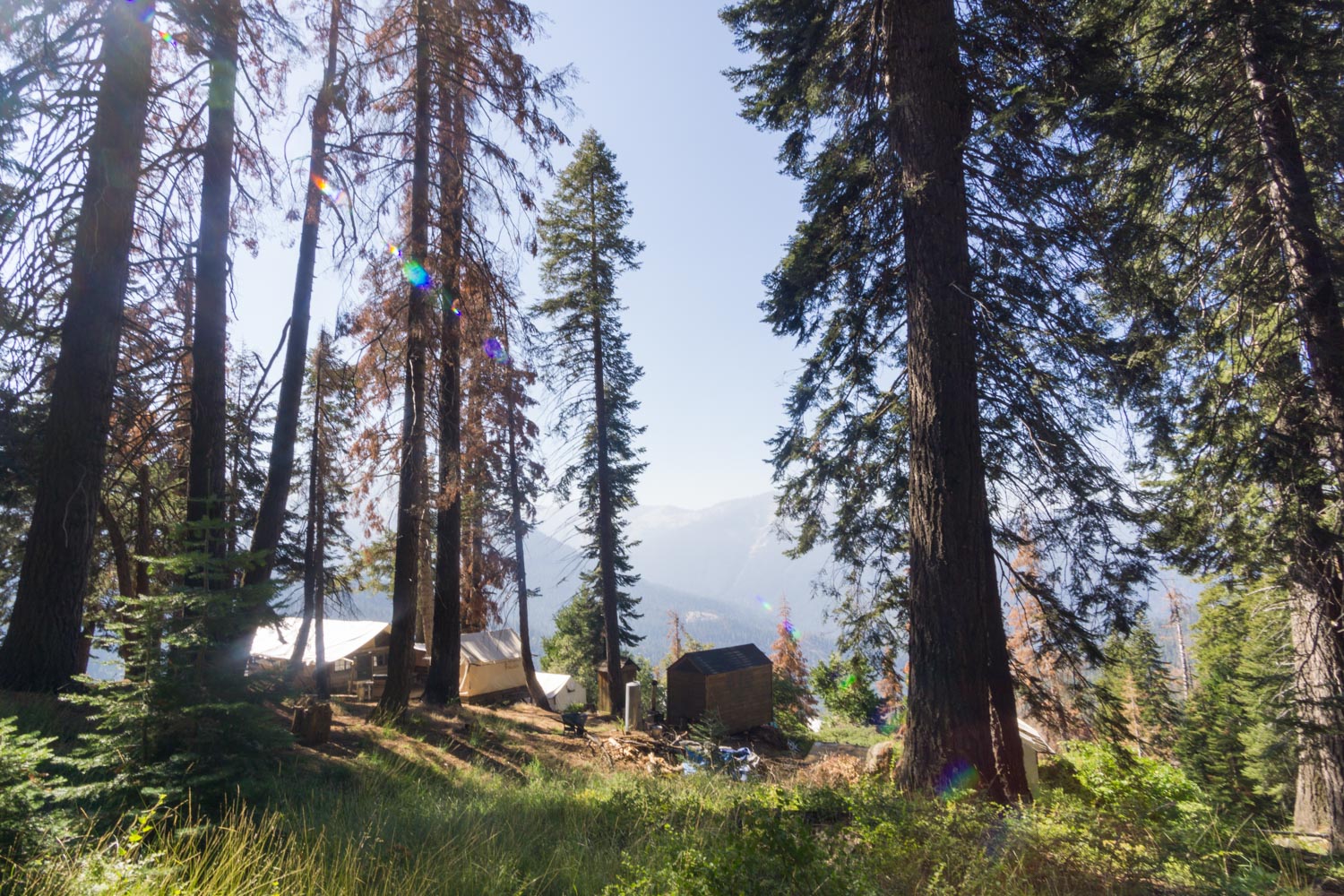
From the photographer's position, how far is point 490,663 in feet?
79.0

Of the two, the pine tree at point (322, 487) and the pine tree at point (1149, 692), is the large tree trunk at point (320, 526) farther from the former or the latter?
the pine tree at point (1149, 692)

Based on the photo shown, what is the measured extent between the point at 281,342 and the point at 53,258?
2424 millimetres

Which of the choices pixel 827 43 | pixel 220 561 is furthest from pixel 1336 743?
pixel 220 561

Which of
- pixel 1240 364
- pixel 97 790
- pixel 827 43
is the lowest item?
pixel 97 790

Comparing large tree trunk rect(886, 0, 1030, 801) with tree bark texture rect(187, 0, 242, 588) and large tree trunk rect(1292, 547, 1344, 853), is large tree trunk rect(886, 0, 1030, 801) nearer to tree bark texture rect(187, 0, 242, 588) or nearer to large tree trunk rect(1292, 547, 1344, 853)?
large tree trunk rect(1292, 547, 1344, 853)

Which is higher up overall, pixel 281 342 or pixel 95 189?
pixel 95 189

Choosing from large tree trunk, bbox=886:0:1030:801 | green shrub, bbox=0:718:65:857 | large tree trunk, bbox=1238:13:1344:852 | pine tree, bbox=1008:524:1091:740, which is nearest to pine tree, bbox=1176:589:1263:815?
large tree trunk, bbox=1238:13:1344:852

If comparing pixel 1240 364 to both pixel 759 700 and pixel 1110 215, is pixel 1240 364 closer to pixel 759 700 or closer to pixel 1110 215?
pixel 1110 215

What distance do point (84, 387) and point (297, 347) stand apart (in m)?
2.47

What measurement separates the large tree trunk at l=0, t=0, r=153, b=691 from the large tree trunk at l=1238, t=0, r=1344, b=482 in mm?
12721

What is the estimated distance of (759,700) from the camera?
21.6 metres

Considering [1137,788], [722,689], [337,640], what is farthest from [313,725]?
[337,640]

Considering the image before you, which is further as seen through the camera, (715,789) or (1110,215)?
(1110,215)

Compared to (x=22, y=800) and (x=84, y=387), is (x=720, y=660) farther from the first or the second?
(x=22, y=800)
